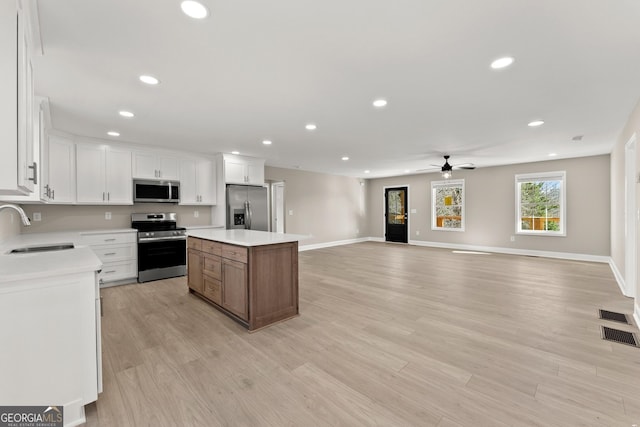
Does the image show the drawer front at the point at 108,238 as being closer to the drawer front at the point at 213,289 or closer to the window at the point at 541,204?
the drawer front at the point at 213,289

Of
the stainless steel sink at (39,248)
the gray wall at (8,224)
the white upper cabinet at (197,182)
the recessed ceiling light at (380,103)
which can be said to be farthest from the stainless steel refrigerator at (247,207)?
the recessed ceiling light at (380,103)

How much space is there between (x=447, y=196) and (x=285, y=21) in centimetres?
808

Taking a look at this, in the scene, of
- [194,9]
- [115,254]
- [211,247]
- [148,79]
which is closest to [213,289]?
[211,247]

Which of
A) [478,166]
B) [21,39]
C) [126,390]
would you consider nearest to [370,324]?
[126,390]

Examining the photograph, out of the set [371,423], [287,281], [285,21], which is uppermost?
[285,21]

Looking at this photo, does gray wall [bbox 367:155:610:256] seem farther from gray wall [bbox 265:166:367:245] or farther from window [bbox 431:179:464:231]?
gray wall [bbox 265:166:367:245]

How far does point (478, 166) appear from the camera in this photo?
25.2 feet

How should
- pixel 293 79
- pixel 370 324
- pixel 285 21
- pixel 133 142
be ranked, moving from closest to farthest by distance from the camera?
pixel 285 21, pixel 293 79, pixel 370 324, pixel 133 142

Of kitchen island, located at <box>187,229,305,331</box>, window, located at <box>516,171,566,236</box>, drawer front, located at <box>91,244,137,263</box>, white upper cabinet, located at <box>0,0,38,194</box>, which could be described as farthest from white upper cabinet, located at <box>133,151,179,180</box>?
window, located at <box>516,171,566,236</box>

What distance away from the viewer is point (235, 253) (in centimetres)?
297

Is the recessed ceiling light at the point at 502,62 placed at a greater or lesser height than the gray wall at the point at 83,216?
greater

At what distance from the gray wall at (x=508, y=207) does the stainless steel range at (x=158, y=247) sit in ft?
23.7

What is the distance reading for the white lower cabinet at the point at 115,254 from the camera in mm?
4270

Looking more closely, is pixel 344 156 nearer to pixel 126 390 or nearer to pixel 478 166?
pixel 478 166
